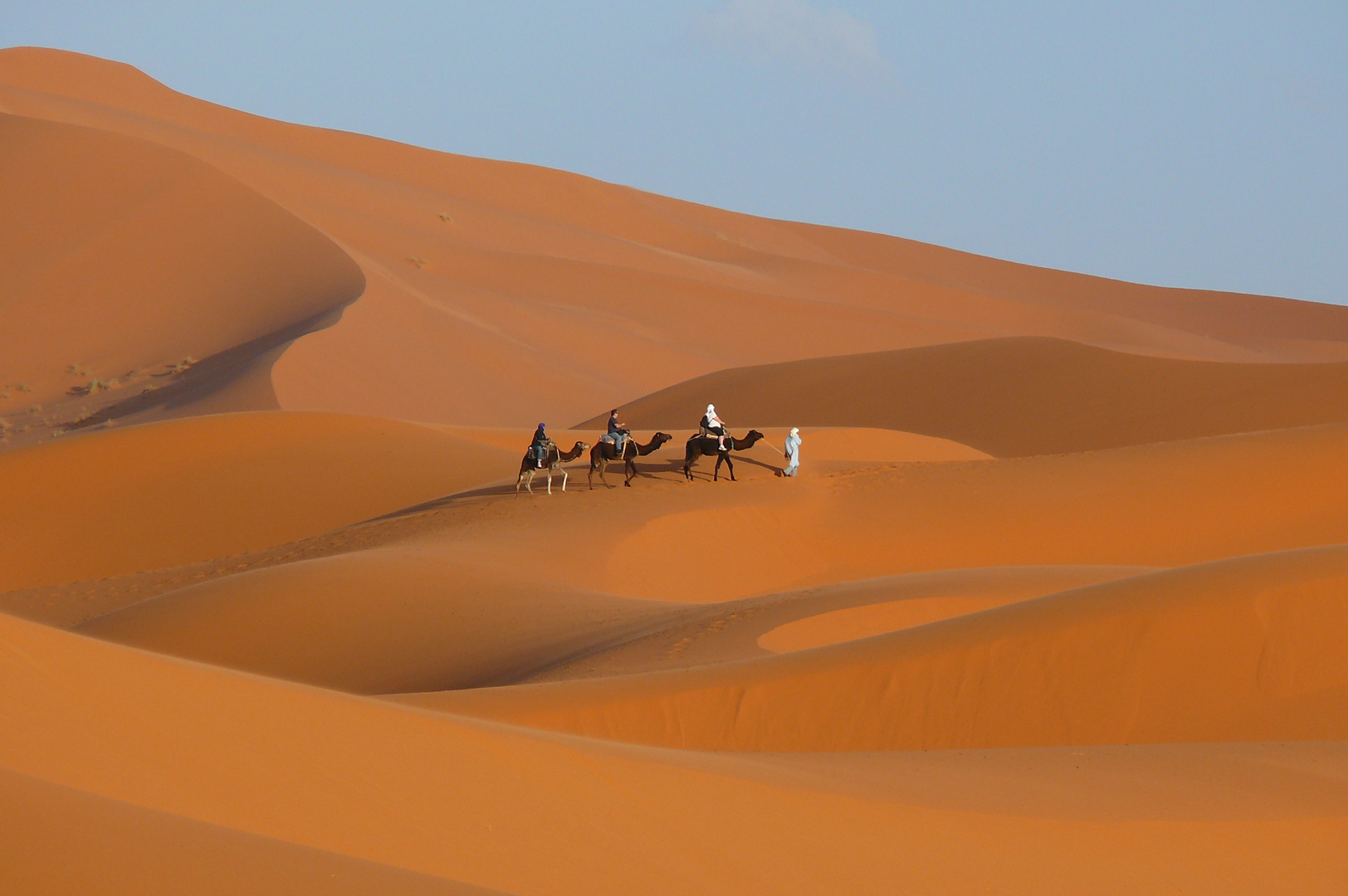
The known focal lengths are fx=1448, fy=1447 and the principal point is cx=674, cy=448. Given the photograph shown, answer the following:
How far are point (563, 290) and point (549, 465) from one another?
145 feet

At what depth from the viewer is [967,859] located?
20.5 feet

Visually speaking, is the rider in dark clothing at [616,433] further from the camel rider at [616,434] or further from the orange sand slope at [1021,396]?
the orange sand slope at [1021,396]

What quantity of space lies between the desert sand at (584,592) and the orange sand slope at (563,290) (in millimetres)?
472

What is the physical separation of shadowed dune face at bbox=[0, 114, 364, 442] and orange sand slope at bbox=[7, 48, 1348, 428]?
2561 millimetres

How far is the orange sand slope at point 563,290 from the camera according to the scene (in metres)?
46.0

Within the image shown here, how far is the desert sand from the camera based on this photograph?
5.02 meters

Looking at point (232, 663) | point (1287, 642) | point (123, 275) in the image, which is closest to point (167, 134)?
point (123, 275)

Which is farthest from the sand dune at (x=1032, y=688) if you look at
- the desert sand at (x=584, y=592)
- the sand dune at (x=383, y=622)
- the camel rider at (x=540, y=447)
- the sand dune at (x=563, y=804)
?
the camel rider at (x=540, y=447)

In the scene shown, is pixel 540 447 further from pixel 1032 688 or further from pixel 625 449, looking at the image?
pixel 1032 688

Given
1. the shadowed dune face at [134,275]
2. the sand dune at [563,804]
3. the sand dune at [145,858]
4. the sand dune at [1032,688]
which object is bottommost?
the sand dune at [145,858]

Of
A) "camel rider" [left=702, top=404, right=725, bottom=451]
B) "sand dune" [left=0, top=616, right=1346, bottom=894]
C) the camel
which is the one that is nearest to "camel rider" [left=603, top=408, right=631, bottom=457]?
the camel

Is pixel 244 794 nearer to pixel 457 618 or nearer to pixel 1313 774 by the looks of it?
pixel 1313 774

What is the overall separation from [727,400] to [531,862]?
4022 cm

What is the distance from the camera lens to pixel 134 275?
1806 inches
